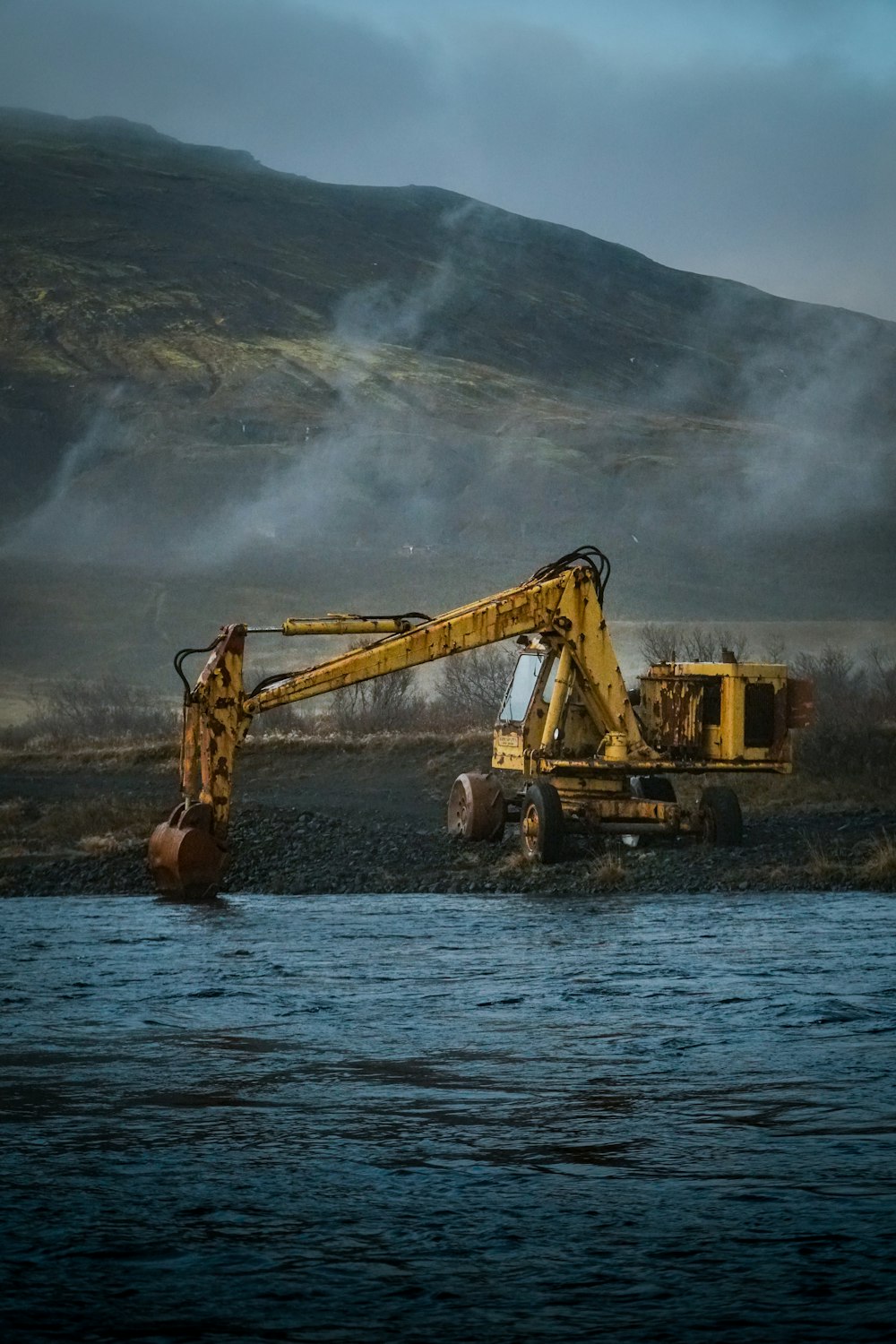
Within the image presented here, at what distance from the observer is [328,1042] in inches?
494

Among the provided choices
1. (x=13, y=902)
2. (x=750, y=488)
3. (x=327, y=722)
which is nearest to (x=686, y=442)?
(x=750, y=488)

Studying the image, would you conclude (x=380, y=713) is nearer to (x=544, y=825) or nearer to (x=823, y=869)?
(x=544, y=825)

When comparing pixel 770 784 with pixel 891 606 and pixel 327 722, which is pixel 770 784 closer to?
pixel 327 722

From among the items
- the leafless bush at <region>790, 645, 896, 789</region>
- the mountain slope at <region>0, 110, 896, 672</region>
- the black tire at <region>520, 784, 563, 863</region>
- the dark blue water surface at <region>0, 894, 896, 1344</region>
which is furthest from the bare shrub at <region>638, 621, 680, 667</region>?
the mountain slope at <region>0, 110, 896, 672</region>

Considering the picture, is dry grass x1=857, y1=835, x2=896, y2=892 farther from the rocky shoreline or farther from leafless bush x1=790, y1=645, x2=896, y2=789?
leafless bush x1=790, y1=645, x2=896, y2=789

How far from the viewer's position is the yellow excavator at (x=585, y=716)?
23.8 m

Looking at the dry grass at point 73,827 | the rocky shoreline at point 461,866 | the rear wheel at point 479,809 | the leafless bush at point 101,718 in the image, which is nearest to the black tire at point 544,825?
the rocky shoreline at point 461,866

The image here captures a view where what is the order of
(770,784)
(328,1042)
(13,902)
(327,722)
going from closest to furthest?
(328,1042)
(13,902)
(770,784)
(327,722)

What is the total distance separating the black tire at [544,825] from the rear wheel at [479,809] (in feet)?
3.99

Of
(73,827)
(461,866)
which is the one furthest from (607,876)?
(73,827)

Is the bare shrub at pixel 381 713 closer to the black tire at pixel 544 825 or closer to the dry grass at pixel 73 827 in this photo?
the dry grass at pixel 73 827

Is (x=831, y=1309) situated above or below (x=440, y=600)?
below

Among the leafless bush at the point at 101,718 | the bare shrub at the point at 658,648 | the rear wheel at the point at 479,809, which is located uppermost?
→ the bare shrub at the point at 658,648

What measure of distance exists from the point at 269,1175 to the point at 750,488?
153 meters
